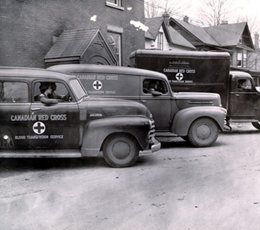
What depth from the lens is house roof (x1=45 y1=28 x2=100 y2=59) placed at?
13.6 metres

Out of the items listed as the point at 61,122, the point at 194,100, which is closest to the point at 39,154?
the point at 61,122

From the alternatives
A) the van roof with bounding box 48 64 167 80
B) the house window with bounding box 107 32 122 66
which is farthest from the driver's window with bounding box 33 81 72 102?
the house window with bounding box 107 32 122 66

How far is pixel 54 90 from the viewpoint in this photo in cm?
776

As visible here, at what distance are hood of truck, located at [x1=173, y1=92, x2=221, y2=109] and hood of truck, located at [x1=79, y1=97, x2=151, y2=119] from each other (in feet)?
9.06

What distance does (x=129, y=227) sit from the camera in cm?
454

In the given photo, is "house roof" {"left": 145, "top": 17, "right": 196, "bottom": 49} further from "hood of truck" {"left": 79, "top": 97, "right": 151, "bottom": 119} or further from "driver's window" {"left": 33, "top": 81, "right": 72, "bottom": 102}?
"driver's window" {"left": 33, "top": 81, "right": 72, "bottom": 102}

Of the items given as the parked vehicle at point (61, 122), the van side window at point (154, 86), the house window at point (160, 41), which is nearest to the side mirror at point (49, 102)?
the parked vehicle at point (61, 122)

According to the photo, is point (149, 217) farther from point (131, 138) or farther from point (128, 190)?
point (131, 138)

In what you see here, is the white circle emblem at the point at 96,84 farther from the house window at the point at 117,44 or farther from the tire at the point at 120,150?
the house window at the point at 117,44

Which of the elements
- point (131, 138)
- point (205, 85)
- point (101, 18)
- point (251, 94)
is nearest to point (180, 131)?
point (131, 138)

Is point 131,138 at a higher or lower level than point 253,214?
higher

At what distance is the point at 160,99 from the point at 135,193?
15.1 feet

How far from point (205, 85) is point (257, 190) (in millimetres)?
7751

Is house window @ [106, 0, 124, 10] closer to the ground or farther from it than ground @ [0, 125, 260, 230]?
farther from it
